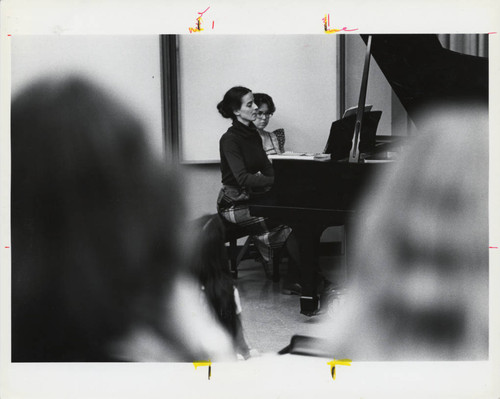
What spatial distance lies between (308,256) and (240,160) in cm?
48

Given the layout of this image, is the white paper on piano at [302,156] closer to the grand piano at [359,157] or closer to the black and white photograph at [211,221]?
the grand piano at [359,157]

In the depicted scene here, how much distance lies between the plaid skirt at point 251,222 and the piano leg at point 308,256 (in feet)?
0.17

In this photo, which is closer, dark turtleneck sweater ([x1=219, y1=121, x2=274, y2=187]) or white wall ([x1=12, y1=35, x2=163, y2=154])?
white wall ([x1=12, y1=35, x2=163, y2=154])

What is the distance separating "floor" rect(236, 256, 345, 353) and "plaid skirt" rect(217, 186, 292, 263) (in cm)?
9

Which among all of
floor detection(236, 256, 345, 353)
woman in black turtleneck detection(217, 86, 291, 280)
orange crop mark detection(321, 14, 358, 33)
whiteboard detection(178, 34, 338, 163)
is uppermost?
orange crop mark detection(321, 14, 358, 33)

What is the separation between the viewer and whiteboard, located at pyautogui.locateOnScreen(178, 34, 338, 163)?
2.61 metres

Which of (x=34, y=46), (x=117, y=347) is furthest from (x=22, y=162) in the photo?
(x=117, y=347)

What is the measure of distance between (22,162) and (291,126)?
3.02 ft

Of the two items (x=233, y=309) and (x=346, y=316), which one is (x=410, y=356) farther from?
(x=233, y=309)

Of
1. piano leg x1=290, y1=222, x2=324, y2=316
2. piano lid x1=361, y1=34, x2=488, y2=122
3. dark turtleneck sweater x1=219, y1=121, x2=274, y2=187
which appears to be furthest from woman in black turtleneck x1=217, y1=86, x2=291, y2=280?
piano lid x1=361, y1=34, x2=488, y2=122

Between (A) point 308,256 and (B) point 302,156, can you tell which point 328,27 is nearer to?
(B) point 302,156

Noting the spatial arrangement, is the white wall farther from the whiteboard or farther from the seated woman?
the seated woman

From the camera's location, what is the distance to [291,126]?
2.73m

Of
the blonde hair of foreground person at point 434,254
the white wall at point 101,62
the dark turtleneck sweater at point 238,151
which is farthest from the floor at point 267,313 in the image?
the white wall at point 101,62
